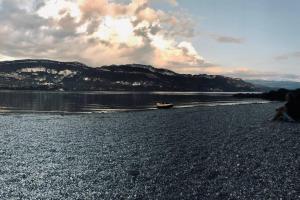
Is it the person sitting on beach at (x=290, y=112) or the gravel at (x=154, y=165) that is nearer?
the gravel at (x=154, y=165)

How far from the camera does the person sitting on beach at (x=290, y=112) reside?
46.9 meters

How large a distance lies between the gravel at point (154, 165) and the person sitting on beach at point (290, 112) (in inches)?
380

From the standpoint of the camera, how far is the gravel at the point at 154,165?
18.6 meters

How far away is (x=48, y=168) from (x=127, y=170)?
5039 millimetres

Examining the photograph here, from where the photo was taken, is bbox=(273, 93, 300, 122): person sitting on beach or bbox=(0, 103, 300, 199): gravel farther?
bbox=(273, 93, 300, 122): person sitting on beach

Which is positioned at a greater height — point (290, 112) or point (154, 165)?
point (290, 112)

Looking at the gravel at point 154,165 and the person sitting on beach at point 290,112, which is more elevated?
the person sitting on beach at point 290,112

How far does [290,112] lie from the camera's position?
48.0m

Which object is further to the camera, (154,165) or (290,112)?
(290,112)

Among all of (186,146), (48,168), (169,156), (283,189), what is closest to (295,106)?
(186,146)

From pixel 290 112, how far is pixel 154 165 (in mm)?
30024

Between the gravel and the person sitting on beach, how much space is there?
966cm

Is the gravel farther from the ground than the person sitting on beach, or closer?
closer

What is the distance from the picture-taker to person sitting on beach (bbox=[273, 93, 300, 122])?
46875 millimetres
